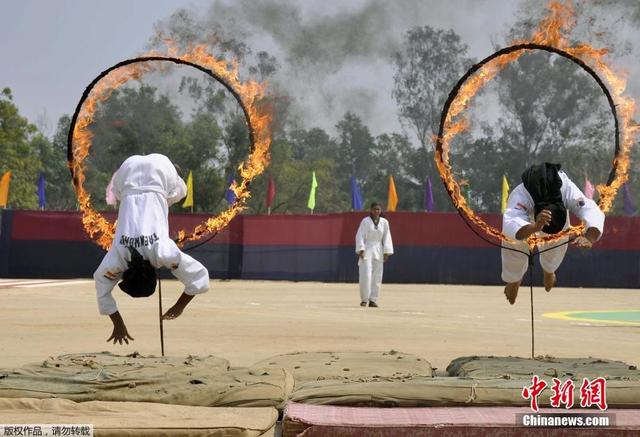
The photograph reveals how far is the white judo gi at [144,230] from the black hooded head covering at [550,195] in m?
3.27

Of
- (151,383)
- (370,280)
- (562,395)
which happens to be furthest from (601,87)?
(370,280)

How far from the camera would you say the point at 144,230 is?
9.99 meters

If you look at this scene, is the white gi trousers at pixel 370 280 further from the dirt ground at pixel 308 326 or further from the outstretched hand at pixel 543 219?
the outstretched hand at pixel 543 219

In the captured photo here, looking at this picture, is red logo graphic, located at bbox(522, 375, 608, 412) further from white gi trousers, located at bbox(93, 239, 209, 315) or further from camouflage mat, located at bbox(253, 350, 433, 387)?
white gi trousers, located at bbox(93, 239, 209, 315)

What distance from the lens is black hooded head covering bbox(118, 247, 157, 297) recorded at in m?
9.96

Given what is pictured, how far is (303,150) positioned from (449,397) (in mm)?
79428

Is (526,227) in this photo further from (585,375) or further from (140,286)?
(140,286)

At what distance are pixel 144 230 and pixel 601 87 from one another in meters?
4.44

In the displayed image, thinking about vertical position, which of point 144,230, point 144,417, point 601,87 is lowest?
point 144,417

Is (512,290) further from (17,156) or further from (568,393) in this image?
(17,156)

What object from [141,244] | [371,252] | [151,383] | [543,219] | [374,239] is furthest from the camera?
[374,239]

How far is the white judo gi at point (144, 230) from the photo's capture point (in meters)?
9.98

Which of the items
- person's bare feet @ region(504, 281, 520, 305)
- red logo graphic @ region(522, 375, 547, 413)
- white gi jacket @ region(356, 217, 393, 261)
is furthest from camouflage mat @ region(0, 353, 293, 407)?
white gi jacket @ region(356, 217, 393, 261)

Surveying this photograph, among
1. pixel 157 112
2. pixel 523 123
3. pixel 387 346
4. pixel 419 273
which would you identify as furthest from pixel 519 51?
pixel 523 123
